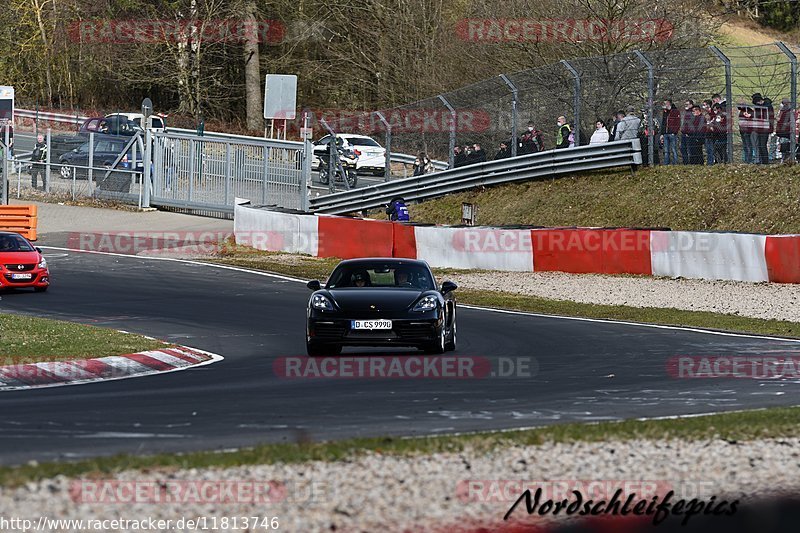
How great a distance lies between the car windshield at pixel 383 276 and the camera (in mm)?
16062

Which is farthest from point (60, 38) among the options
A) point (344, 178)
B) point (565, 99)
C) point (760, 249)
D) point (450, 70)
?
point (760, 249)

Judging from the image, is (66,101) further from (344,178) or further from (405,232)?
(405,232)

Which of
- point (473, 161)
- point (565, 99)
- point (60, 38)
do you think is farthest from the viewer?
point (60, 38)

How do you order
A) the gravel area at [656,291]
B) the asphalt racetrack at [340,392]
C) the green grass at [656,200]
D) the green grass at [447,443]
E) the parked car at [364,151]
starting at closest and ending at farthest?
the green grass at [447,443] < the asphalt racetrack at [340,392] < the gravel area at [656,291] < the green grass at [656,200] < the parked car at [364,151]

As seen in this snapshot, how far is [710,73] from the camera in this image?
28.1 meters

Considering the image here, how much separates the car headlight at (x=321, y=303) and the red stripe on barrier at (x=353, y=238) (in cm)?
1432

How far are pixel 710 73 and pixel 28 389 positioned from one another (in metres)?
19.6

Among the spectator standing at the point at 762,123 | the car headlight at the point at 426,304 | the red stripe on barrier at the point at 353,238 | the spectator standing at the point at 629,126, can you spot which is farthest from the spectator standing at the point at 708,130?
the car headlight at the point at 426,304

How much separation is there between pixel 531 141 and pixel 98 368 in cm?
2144

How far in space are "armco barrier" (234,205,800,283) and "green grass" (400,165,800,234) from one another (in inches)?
124

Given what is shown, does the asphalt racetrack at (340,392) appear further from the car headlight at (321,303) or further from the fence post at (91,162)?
the fence post at (91,162)

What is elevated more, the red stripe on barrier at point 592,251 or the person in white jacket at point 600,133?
the person in white jacket at point 600,133

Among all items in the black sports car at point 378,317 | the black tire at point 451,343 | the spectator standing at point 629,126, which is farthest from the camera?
the spectator standing at point 629,126

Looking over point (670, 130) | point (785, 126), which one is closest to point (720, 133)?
point (670, 130)
